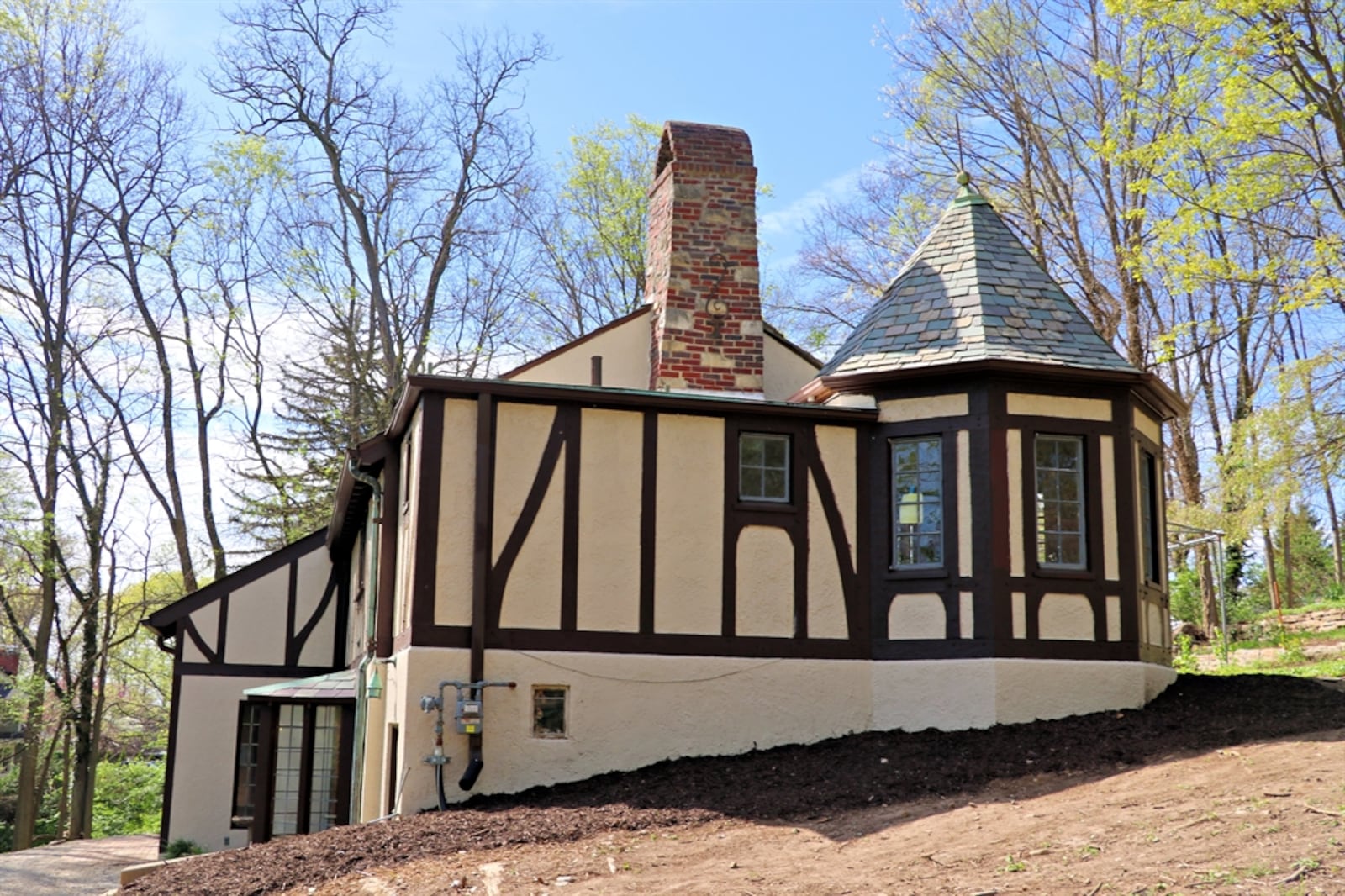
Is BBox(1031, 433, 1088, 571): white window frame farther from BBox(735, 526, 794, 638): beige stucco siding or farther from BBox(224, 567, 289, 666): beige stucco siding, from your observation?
BBox(224, 567, 289, 666): beige stucco siding

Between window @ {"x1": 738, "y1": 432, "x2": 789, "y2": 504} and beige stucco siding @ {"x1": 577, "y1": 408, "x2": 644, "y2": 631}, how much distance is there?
106 cm

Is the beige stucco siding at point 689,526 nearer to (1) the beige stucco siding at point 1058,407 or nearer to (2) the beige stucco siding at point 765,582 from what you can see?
(2) the beige stucco siding at point 765,582

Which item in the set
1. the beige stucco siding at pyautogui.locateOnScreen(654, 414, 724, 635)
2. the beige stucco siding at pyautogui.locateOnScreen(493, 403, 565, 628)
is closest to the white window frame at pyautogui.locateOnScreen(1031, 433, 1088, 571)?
the beige stucco siding at pyautogui.locateOnScreen(654, 414, 724, 635)

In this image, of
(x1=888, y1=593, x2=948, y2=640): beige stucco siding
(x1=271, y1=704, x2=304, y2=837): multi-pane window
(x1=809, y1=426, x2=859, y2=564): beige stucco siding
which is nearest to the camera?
(x1=888, y1=593, x2=948, y2=640): beige stucco siding

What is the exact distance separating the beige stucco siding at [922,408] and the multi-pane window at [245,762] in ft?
38.3

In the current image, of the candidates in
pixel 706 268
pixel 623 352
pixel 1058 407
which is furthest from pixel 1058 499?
pixel 623 352

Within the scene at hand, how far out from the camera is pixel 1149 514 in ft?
46.9

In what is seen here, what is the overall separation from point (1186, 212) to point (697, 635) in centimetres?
995

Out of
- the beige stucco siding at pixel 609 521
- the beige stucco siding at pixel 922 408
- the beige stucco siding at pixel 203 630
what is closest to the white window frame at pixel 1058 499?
the beige stucco siding at pixel 922 408

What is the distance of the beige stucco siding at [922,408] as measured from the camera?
1321cm

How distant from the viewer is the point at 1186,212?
1847 cm

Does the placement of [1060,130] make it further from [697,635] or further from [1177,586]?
[697,635]

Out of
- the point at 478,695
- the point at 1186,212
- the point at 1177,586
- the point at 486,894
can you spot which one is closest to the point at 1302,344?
the point at 1177,586

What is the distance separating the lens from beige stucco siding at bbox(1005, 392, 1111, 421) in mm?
13133
